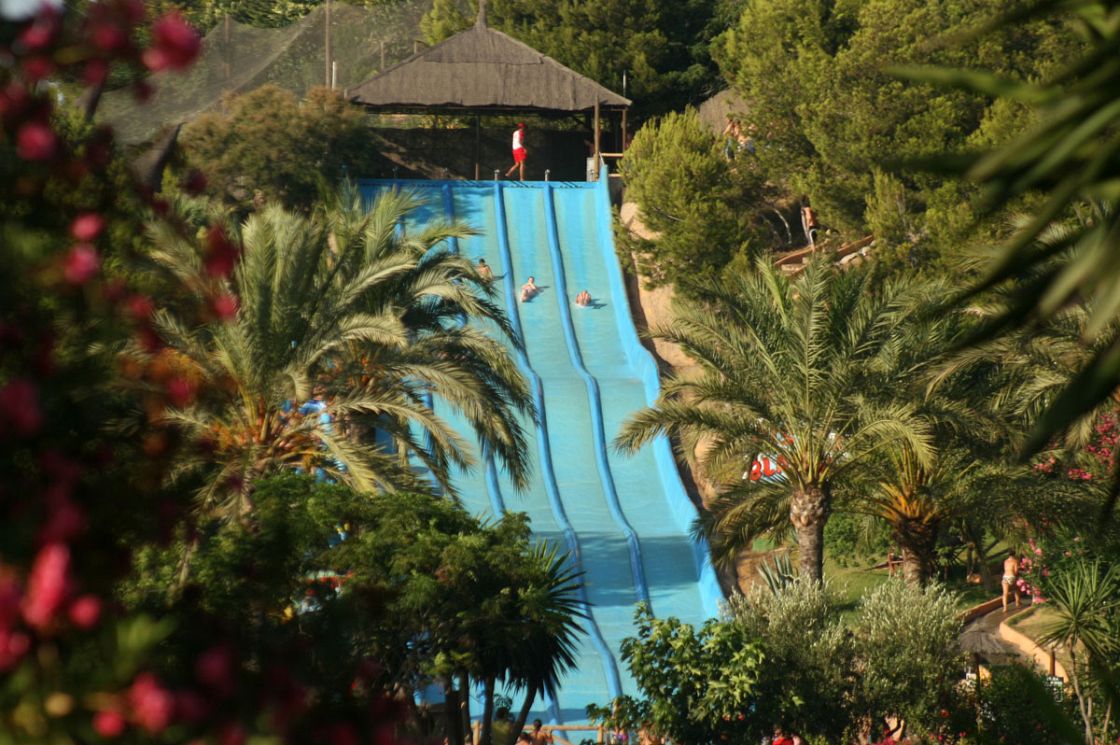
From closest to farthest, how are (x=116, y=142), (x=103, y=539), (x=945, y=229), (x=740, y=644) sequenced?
(x=103, y=539) < (x=116, y=142) < (x=740, y=644) < (x=945, y=229)

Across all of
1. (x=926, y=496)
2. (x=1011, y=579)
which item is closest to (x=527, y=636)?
(x=926, y=496)

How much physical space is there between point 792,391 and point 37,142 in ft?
47.1

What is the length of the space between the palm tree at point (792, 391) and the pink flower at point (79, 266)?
13.9 m

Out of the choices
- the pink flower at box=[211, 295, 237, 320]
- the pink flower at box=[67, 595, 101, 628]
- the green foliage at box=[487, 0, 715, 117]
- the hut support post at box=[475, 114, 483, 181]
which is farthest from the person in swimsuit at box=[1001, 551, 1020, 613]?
the green foliage at box=[487, 0, 715, 117]

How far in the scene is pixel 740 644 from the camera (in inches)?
610

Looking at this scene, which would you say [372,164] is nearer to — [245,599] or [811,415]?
[811,415]

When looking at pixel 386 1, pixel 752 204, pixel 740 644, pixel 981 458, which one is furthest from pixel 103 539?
pixel 386 1

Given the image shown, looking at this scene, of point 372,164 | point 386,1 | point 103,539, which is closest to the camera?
point 103,539

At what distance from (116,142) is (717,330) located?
13397 millimetres

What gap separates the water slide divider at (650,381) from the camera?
79.2ft

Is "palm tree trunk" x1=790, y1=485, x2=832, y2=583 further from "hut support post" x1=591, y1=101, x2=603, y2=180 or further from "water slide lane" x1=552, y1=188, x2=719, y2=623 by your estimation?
"hut support post" x1=591, y1=101, x2=603, y2=180

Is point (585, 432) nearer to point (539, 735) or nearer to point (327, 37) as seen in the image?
point (539, 735)

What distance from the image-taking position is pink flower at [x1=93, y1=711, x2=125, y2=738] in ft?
10.0

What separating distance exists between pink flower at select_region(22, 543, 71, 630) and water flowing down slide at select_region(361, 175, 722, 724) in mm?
15619
